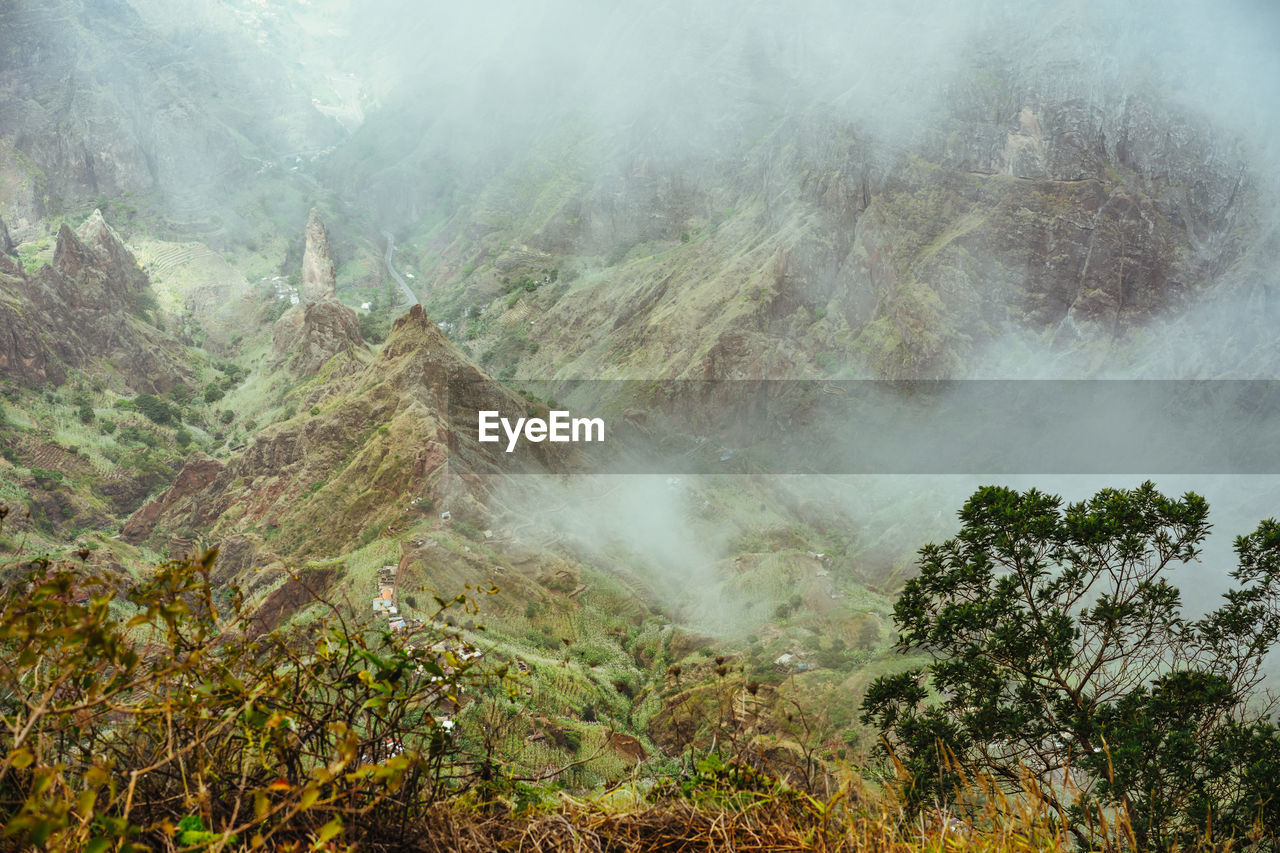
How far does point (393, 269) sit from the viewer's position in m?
93.9

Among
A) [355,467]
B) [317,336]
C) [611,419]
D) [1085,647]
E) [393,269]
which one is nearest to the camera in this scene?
[1085,647]

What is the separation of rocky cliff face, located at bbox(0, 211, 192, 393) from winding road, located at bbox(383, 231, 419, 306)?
2513cm

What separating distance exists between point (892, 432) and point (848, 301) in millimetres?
11616

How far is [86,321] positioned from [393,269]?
39.0 meters

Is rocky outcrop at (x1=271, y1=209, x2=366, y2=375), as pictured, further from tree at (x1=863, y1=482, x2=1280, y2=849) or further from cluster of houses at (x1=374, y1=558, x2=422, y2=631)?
tree at (x1=863, y1=482, x2=1280, y2=849)

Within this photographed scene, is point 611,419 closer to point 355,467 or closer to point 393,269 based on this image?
point 355,467

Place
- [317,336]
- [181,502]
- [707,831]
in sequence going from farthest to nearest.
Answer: [317,336]
[181,502]
[707,831]

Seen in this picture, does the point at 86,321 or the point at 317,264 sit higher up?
the point at 317,264

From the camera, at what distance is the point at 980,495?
9461 mm

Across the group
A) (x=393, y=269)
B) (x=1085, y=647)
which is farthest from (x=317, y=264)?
(x=1085, y=647)

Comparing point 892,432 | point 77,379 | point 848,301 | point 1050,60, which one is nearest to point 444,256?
point 77,379

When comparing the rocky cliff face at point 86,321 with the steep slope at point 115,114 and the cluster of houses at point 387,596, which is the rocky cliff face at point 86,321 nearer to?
the steep slope at point 115,114

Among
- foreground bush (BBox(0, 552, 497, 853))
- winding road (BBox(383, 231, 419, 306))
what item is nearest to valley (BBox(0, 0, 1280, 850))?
foreground bush (BBox(0, 552, 497, 853))

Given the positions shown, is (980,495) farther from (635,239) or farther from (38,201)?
(38,201)
